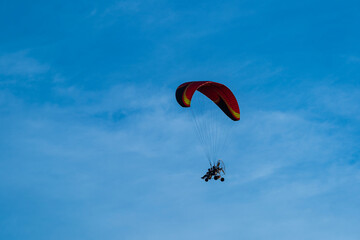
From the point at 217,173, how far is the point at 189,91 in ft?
26.0

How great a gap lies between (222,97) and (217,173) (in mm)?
8902

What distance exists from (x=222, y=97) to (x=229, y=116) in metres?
2.06

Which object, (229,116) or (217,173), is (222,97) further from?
(217,173)

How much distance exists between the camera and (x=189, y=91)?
56219 millimetres

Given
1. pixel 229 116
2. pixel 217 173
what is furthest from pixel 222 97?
pixel 217 173

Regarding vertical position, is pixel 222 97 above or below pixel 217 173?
above

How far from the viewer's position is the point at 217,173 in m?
55.5

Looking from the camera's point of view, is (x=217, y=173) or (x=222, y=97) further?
(x=222, y=97)

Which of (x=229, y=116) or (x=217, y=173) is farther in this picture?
(x=229, y=116)

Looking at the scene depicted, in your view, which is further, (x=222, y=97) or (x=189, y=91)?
(x=222, y=97)

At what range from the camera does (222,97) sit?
6084cm

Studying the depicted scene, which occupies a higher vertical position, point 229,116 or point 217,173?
point 229,116

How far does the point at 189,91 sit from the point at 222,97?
573 centimetres

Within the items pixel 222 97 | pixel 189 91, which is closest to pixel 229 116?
pixel 222 97
